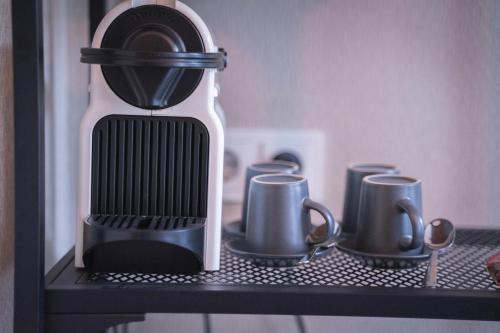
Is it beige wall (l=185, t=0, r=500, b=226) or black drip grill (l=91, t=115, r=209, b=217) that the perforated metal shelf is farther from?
beige wall (l=185, t=0, r=500, b=226)

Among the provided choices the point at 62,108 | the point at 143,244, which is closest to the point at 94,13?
the point at 62,108

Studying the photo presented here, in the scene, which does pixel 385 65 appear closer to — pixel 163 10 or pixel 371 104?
pixel 371 104

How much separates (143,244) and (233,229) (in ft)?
0.79

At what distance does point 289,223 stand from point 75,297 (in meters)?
0.25

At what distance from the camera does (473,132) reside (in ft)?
3.27

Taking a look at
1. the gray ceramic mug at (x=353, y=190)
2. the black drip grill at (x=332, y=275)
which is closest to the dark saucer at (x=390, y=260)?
the black drip grill at (x=332, y=275)

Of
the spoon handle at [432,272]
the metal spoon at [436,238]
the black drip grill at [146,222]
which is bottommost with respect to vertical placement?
the spoon handle at [432,272]

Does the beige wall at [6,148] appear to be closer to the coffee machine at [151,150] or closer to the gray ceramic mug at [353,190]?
the coffee machine at [151,150]

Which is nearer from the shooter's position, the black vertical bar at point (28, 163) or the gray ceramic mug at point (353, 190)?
the black vertical bar at point (28, 163)

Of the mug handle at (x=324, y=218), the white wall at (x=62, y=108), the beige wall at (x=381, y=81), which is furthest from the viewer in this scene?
the beige wall at (x=381, y=81)

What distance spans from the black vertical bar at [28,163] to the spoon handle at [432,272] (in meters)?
0.42

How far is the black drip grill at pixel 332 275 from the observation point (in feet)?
2.19

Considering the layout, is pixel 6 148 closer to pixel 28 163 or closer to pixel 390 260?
pixel 28 163

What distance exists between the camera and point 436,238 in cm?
76
